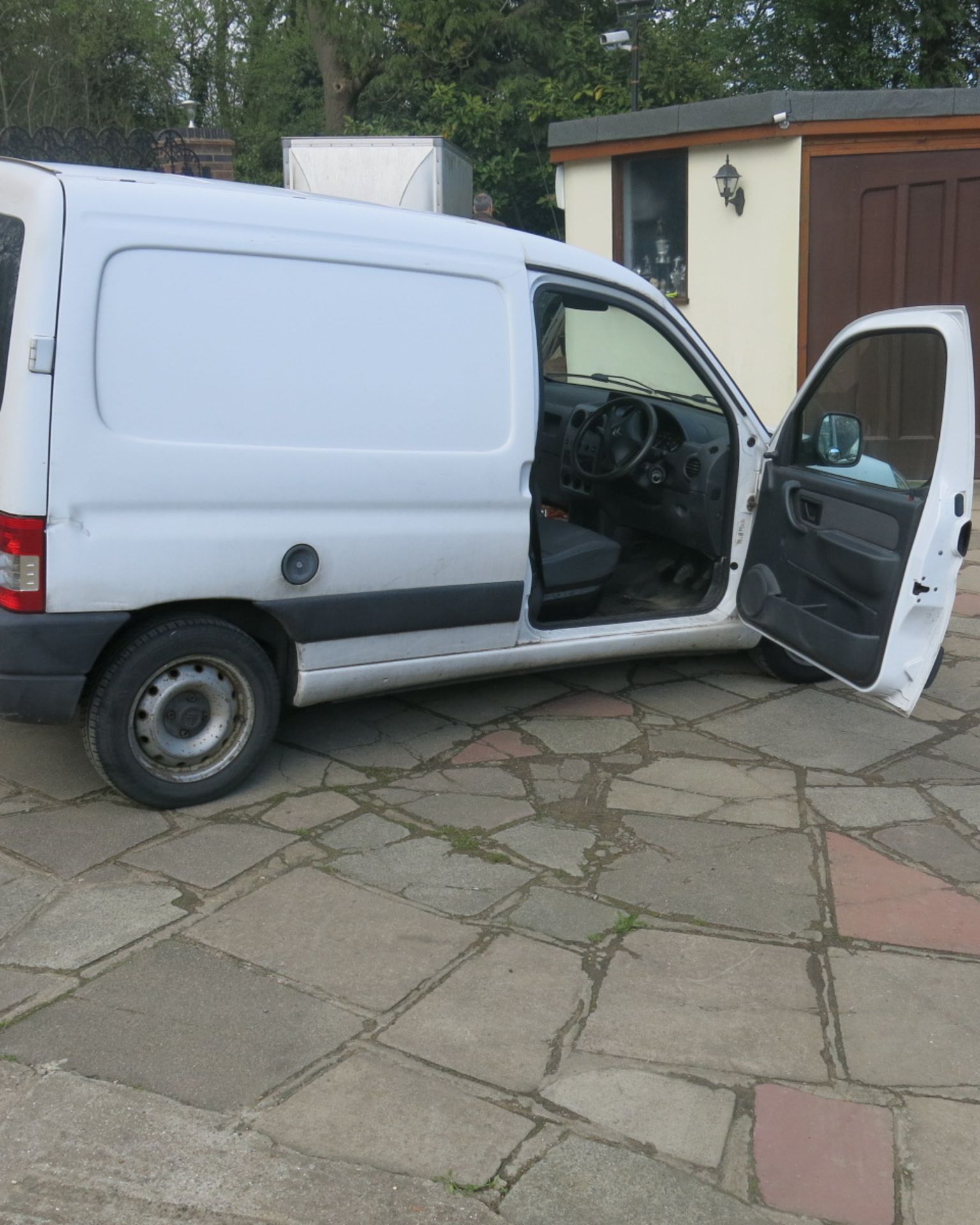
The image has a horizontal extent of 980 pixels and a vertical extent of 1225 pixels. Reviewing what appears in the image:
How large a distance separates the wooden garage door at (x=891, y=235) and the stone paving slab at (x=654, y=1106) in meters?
8.08

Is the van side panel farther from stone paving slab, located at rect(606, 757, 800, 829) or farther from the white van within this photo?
stone paving slab, located at rect(606, 757, 800, 829)

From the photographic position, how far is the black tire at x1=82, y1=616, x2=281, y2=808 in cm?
423

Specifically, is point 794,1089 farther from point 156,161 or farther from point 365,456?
point 156,161

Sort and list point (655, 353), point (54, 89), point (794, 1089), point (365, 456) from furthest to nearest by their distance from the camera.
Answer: point (54, 89), point (655, 353), point (365, 456), point (794, 1089)

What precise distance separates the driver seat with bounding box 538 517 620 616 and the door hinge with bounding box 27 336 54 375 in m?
2.08

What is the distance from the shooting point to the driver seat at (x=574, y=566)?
Answer: 5371 mm

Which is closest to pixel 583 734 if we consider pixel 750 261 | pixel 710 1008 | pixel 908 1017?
pixel 710 1008

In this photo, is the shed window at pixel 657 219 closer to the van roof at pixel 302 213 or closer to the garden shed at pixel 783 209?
the garden shed at pixel 783 209

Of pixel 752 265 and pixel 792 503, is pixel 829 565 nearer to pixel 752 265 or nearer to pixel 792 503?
pixel 792 503

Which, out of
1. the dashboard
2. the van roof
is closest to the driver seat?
the dashboard

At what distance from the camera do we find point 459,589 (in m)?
4.85

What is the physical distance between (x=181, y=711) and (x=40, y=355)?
4.07 feet

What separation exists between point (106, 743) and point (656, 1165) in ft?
7.45

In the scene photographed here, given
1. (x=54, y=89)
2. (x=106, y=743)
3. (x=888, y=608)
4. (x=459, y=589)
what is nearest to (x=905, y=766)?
(x=888, y=608)
